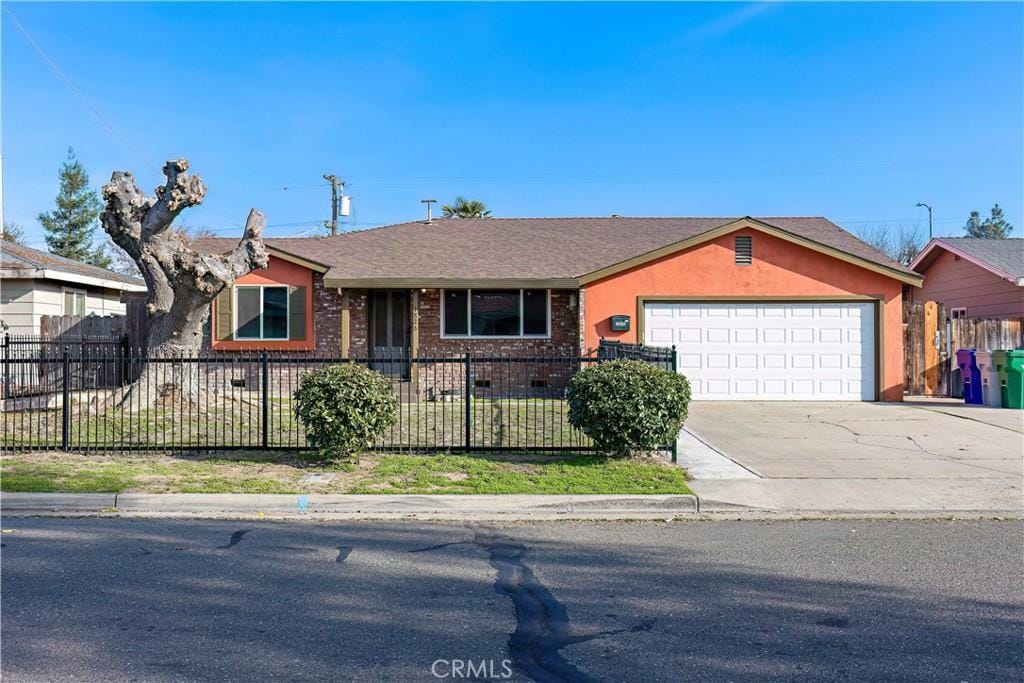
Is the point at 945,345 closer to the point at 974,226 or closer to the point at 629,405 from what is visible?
the point at 629,405

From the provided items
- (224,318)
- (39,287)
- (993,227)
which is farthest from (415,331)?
(993,227)

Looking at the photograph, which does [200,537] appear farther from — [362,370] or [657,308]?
[657,308]

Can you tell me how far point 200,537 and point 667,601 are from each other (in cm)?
421

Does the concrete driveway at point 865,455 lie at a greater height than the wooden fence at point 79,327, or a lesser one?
lesser

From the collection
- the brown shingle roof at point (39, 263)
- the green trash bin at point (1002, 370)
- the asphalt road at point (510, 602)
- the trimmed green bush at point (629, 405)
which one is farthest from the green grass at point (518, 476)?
the brown shingle roof at point (39, 263)

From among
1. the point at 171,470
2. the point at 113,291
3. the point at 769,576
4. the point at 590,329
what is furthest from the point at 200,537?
the point at 113,291

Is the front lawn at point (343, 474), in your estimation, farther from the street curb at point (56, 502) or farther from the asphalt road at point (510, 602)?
the asphalt road at point (510, 602)

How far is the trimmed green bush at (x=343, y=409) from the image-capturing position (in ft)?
32.3

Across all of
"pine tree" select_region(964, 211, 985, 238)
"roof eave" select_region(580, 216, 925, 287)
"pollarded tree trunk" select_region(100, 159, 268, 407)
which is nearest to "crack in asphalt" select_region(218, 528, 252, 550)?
"pollarded tree trunk" select_region(100, 159, 268, 407)

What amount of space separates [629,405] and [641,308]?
8.97 m

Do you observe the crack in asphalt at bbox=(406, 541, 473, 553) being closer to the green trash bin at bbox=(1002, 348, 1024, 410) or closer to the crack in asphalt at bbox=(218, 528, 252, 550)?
the crack in asphalt at bbox=(218, 528, 252, 550)

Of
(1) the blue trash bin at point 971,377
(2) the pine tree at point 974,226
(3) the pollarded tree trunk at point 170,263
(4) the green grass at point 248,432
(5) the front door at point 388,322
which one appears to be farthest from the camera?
(2) the pine tree at point 974,226

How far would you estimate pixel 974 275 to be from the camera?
23.6m

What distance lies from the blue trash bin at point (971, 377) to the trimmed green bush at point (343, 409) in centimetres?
1361
